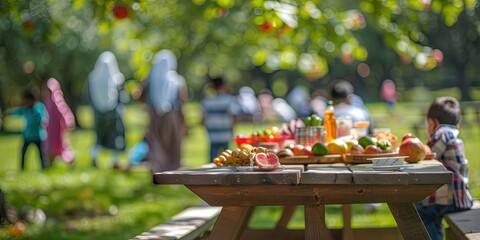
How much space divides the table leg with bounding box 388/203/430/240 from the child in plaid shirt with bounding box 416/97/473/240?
1325 millimetres

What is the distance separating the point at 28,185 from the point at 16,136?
26633 mm

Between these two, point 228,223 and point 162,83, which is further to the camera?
point 162,83

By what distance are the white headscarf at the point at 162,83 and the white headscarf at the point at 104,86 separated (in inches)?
99.1

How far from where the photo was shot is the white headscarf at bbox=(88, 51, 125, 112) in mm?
19172

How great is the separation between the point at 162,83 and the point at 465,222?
9944mm

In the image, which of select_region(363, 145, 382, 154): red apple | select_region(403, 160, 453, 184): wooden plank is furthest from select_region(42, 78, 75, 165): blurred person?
select_region(403, 160, 453, 184): wooden plank

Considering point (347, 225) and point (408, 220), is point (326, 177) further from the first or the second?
point (347, 225)

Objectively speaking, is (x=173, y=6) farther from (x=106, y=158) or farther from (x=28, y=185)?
(x=106, y=158)

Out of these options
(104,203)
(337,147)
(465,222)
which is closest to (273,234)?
(337,147)

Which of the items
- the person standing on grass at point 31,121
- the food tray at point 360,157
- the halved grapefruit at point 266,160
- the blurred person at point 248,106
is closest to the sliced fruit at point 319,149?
the food tray at point 360,157

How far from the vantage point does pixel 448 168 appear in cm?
764

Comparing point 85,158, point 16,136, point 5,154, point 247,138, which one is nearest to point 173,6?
point 85,158

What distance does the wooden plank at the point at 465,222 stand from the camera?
6633mm

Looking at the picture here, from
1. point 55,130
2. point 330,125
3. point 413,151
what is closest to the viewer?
point 413,151
